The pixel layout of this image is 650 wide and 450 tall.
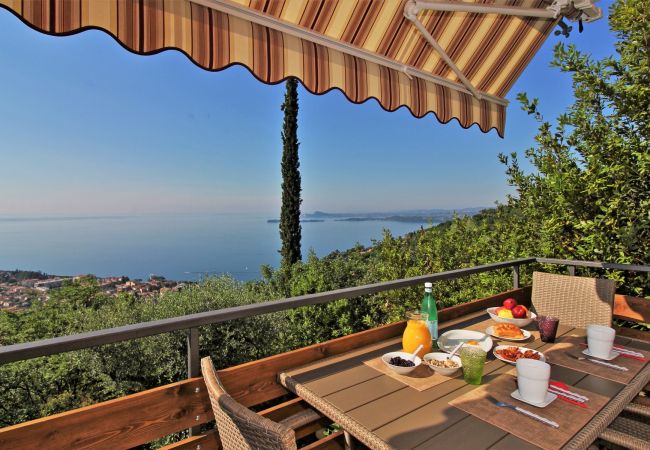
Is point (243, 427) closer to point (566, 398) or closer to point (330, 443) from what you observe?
point (330, 443)

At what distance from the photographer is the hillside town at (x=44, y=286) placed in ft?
20.8

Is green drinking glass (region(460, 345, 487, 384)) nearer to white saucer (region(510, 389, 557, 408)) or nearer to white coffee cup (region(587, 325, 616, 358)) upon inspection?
white saucer (region(510, 389, 557, 408))

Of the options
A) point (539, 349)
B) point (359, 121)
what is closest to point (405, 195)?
point (359, 121)

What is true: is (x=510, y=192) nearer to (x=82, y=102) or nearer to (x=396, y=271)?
(x=396, y=271)

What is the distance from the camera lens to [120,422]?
1.21m

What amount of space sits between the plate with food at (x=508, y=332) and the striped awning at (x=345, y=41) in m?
1.43

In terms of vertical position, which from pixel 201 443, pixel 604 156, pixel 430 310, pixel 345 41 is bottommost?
pixel 201 443

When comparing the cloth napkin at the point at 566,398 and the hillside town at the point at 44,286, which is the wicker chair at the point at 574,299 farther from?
the hillside town at the point at 44,286

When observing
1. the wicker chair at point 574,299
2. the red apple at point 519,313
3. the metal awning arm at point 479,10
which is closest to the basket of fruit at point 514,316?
the red apple at point 519,313

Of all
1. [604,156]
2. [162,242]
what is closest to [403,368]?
[604,156]

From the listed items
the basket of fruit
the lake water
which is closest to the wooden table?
the basket of fruit

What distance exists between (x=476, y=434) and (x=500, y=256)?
4095 millimetres

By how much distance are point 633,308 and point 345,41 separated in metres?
2.69

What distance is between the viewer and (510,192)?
14.8 ft
